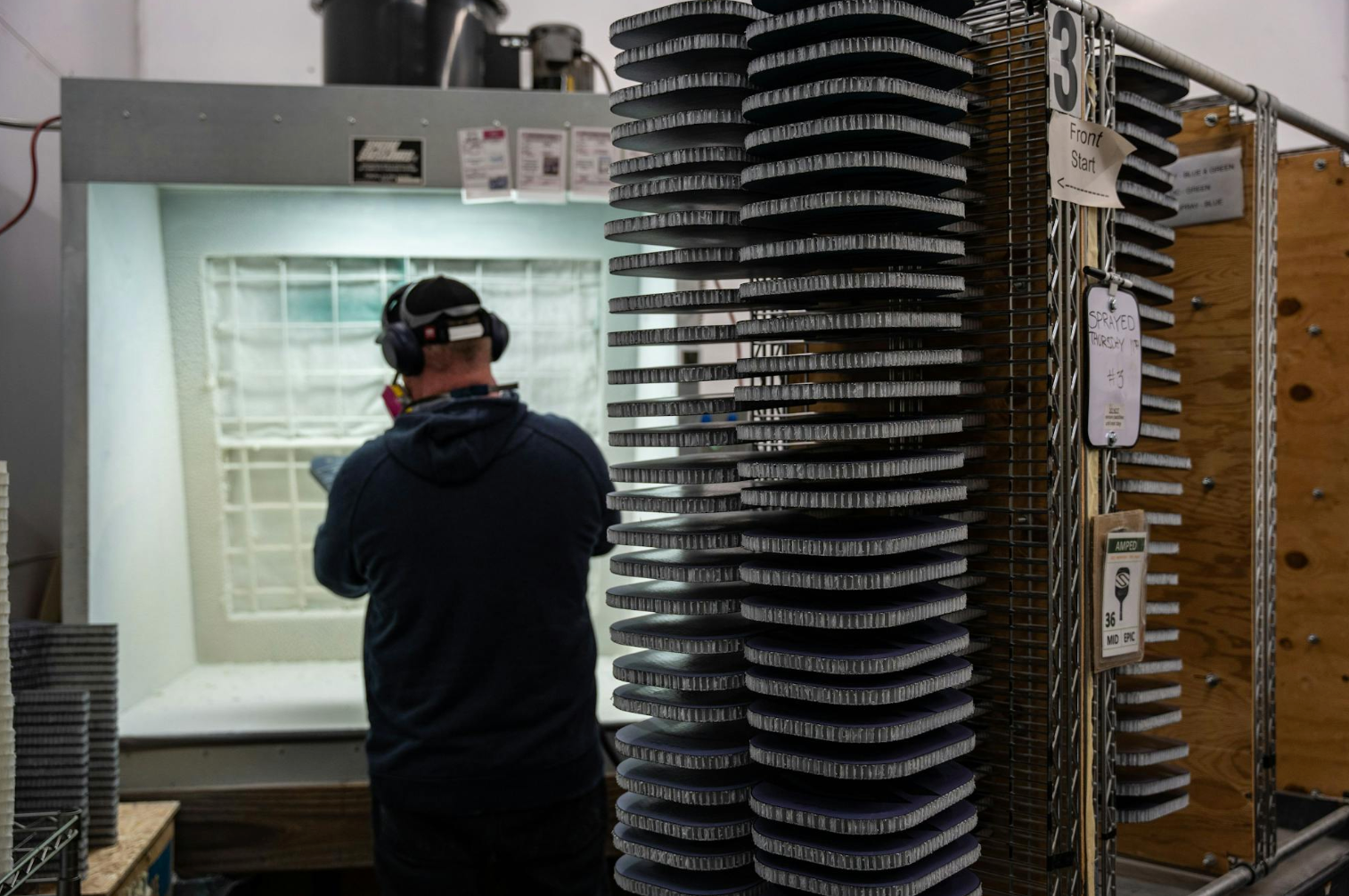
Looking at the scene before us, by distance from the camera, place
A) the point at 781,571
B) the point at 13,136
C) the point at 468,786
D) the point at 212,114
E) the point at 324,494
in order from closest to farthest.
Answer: the point at 781,571 → the point at 468,786 → the point at 212,114 → the point at 13,136 → the point at 324,494

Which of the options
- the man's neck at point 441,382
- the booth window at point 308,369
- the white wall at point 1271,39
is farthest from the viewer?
the white wall at point 1271,39

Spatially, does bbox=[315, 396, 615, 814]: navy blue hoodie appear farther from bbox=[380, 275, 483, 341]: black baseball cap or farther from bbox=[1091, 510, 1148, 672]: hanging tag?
bbox=[1091, 510, 1148, 672]: hanging tag

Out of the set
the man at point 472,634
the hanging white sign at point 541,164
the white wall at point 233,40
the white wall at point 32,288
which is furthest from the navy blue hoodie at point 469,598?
the white wall at point 233,40

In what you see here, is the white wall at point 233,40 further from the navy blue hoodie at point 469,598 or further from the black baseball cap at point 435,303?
the navy blue hoodie at point 469,598

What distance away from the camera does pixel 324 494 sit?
2.83 m

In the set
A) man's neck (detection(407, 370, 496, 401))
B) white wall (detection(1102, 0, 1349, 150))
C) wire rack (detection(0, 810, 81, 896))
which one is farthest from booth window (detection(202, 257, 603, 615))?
white wall (detection(1102, 0, 1349, 150))

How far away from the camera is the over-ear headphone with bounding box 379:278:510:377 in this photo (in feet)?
6.96

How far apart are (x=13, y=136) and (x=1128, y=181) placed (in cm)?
262

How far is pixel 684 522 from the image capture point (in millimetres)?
1059

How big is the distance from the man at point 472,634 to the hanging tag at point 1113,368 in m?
1.15

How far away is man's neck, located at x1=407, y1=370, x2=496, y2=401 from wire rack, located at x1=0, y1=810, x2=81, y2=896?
995 millimetres

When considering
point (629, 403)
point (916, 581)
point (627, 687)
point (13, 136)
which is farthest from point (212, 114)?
point (916, 581)

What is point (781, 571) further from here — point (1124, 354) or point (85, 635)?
point (85, 635)

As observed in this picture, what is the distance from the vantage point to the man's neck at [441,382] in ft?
7.17
